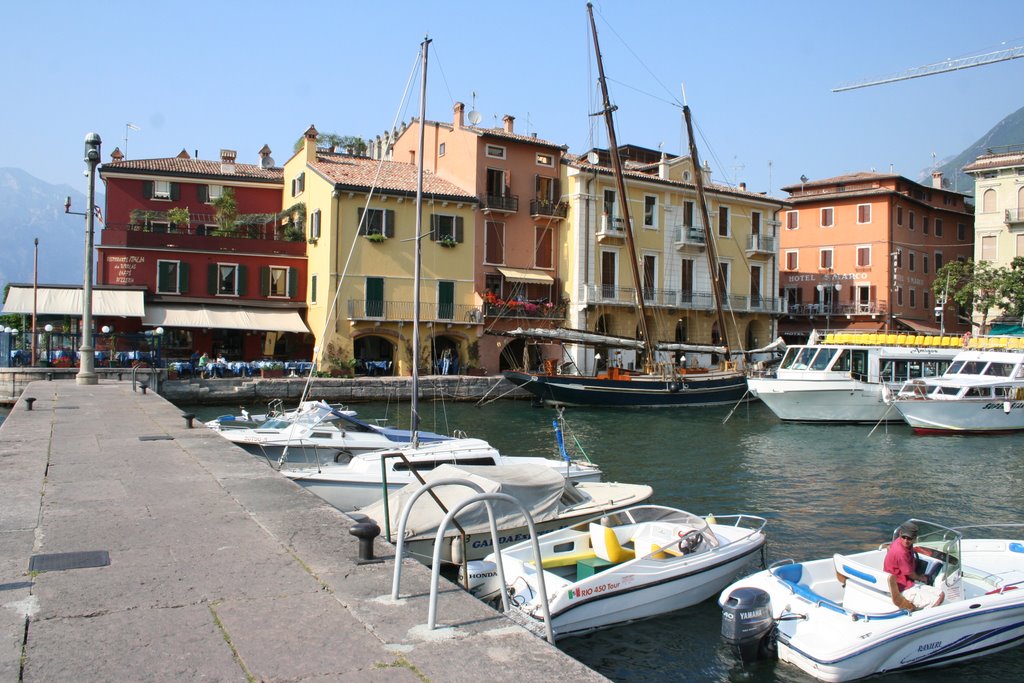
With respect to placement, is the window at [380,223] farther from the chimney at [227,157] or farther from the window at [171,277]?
the chimney at [227,157]

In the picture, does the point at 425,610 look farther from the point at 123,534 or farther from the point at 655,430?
the point at 655,430

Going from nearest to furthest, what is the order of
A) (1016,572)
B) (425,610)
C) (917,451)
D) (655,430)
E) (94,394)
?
(425,610) < (1016,572) < (94,394) < (917,451) < (655,430)

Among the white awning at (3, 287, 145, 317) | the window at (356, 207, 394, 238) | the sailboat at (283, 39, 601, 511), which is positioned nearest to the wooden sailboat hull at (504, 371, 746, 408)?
the window at (356, 207, 394, 238)

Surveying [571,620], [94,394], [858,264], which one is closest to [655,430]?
[94,394]

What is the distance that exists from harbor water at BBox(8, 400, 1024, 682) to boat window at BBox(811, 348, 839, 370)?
2928 mm

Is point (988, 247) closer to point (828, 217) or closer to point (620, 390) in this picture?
point (828, 217)

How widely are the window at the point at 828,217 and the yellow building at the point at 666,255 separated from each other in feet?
23.5

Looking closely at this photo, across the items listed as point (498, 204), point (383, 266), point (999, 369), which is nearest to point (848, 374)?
point (999, 369)

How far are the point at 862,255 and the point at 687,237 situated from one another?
17.0 metres

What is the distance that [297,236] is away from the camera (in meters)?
43.6

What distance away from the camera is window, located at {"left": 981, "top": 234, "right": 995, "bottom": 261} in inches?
2238

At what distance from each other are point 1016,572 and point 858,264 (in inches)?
2068

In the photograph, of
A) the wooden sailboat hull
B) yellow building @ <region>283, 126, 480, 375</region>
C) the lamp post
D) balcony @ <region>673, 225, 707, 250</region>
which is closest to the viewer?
the lamp post

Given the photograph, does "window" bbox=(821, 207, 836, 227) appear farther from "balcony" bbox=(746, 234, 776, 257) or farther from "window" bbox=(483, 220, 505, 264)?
"window" bbox=(483, 220, 505, 264)
